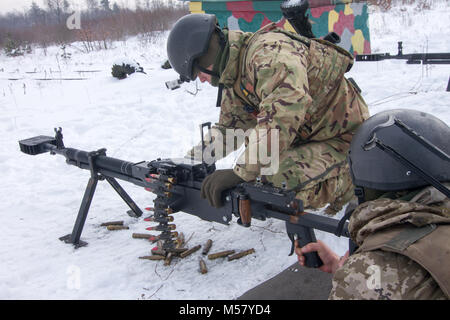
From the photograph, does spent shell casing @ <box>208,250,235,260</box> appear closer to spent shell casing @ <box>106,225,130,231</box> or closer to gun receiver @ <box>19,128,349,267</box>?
gun receiver @ <box>19,128,349,267</box>

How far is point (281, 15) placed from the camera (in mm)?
10258

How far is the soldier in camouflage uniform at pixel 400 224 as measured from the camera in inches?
48.4

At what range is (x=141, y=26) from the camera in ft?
73.0

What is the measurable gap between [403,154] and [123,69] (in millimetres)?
11197

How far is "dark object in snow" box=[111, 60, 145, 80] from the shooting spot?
11.7m

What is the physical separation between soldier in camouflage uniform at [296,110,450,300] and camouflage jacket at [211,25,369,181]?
0.87 m

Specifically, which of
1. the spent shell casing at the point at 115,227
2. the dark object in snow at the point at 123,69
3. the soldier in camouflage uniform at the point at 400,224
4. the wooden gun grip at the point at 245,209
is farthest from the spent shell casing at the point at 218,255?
the dark object in snow at the point at 123,69

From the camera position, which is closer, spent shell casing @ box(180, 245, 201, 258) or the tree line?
spent shell casing @ box(180, 245, 201, 258)

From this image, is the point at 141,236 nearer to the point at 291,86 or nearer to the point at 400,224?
the point at 291,86

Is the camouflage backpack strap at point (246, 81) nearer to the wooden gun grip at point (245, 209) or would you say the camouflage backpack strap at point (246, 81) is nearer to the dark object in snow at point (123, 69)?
the wooden gun grip at point (245, 209)

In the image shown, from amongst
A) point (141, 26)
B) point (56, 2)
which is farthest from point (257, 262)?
point (56, 2)

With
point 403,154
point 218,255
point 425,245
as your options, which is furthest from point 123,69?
point 425,245

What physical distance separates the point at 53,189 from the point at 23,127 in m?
3.15

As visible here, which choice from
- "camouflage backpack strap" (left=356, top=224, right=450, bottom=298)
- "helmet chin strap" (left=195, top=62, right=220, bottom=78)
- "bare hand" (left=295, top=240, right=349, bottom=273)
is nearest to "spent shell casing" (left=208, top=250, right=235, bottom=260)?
"bare hand" (left=295, top=240, right=349, bottom=273)
